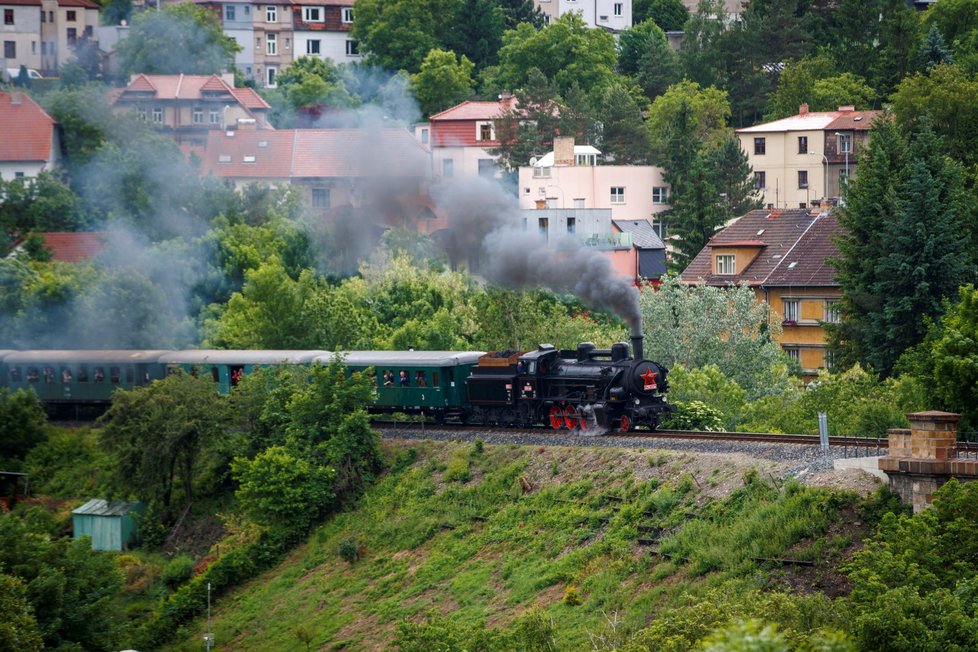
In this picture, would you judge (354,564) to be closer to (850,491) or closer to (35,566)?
(35,566)

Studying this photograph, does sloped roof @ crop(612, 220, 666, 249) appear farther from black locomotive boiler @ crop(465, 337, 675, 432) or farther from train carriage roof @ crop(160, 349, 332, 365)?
black locomotive boiler @ crop(465, 337, 675, 432)

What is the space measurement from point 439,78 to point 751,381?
68.4m

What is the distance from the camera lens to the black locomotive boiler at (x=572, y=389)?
44938 millimetres

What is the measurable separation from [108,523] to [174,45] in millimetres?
79005

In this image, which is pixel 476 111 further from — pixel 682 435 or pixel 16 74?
pixel 682 435

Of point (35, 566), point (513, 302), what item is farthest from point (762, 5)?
point (35, 566)

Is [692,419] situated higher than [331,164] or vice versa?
[331,164]

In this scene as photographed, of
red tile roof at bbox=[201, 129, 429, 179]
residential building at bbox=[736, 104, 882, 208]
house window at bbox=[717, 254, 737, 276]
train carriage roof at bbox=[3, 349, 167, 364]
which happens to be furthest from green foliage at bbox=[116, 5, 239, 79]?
train carriage roof at bbox=[3, 349, 167, 364]

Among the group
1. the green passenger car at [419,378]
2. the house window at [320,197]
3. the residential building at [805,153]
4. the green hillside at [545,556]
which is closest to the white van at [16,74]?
the house window at [320,197]

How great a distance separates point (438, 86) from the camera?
4995 inches

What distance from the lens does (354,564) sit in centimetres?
4475

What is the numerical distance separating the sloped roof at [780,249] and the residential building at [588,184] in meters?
14.1

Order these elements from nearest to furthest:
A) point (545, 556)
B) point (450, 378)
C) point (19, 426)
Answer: point (545, 556) < point (450, 378) < point (19, 426)

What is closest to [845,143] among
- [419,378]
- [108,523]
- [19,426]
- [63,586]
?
[419,378]
